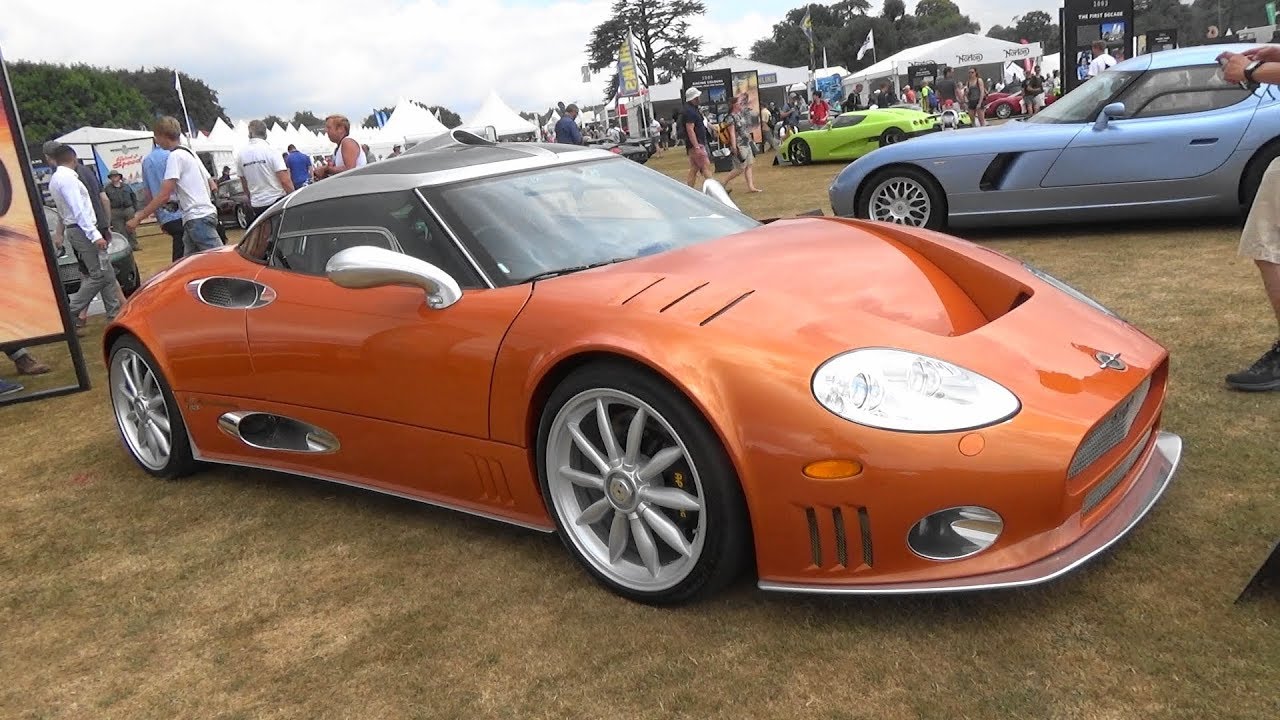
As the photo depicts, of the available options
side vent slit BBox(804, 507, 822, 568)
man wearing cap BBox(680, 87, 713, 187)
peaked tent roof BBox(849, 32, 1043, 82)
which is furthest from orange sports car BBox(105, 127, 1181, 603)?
peaked tent roof BBox(849, 32, 1043, 82)

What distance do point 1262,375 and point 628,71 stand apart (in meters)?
33.4

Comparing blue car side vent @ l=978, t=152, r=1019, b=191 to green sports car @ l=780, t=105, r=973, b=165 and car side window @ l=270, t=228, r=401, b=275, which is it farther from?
green sports car @ l=780, t=105, r=973, b=165

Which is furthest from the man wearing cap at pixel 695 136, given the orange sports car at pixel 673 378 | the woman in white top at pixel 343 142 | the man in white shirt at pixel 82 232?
the orange sports car at pixel 673 378

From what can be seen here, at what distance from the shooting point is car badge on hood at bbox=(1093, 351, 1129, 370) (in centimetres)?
244

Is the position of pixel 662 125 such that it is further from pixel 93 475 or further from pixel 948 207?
pixel 93 475

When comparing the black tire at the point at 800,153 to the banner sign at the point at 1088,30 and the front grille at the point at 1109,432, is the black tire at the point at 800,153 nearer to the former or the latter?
the banner sign at the point at 1088,30

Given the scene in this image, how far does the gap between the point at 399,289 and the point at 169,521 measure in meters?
1.59

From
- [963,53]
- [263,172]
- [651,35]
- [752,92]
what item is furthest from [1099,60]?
[651,35]

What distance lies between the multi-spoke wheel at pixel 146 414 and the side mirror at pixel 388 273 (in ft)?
5.44

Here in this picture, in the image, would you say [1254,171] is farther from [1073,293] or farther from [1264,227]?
[1073,293]

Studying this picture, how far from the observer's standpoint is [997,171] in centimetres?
719

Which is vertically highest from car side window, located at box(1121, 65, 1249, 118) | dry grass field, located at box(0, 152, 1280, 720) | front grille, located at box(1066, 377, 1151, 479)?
car side window, located at box(1121, 65, 1249, 118)

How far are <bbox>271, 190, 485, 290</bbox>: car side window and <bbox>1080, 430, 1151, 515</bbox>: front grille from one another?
70.5 inches

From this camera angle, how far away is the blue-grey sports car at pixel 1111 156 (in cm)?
650
